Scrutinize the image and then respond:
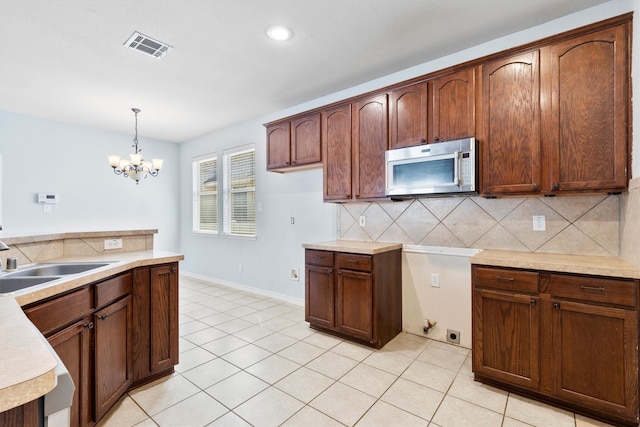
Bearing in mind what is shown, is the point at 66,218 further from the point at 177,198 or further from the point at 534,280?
the point at 534,280

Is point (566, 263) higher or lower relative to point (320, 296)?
higher

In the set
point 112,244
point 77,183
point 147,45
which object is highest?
point 147,45

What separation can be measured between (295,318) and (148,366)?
1705 millimetres

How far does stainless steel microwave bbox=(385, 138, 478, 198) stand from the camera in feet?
7.80

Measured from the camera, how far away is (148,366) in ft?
7.16

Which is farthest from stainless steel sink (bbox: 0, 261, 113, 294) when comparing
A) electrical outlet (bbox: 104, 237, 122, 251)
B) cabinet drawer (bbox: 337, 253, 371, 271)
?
cabinet drawer (bbox: 337, 253, 371, 271)

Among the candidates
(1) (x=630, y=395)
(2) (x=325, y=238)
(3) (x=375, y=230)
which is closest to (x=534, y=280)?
(1) (x=630, y=395)

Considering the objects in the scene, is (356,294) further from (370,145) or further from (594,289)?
(594,289)

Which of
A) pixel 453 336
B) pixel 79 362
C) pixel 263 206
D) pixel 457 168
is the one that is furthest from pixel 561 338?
pixel 263 206

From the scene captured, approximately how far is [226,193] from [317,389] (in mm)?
3792

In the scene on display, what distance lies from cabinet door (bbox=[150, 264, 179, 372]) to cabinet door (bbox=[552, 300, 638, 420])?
260cm

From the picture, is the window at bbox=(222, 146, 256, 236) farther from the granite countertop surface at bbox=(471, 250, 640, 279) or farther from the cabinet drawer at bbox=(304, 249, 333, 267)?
the granite countertop surface at bbox=(471, 250, 640, 279)

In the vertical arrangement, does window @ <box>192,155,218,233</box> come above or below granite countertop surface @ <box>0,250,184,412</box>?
above

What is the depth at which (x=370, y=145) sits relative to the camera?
3.02 m
